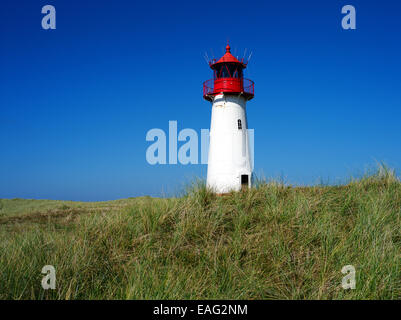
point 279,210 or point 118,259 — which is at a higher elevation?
point 279,210

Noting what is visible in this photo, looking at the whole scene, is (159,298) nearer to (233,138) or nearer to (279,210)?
(279,210)

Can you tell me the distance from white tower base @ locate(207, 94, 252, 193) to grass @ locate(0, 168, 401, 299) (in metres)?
8.75

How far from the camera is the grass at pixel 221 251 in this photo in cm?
435

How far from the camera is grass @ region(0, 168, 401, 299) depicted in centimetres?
435

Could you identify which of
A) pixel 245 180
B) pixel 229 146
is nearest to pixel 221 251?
pixel 229 146

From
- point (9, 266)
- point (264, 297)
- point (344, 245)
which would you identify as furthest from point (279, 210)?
point (9, 266)

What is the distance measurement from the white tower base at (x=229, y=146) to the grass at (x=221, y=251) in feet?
28.7

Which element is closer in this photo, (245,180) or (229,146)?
(229,146)

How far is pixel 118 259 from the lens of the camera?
5469 mm

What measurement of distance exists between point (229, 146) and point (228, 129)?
1.08m

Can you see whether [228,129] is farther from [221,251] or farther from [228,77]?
[221,251]

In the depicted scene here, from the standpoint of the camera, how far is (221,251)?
18.1 feet

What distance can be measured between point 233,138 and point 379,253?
41.0ft
